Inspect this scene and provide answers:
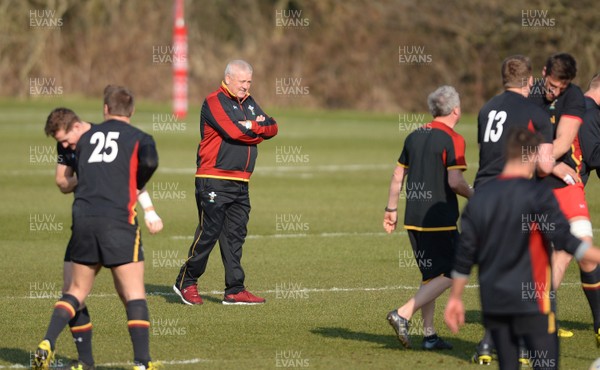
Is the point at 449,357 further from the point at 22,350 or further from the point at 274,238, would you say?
the point at 274,238

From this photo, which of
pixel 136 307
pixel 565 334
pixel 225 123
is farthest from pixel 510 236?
pixel 225 123

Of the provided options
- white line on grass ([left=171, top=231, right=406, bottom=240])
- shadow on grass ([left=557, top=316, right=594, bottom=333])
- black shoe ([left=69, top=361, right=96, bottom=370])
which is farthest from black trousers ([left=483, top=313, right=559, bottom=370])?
white line on grass ([left=171, top=231, right=406, bottom=240])

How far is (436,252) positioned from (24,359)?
3276 millimetres

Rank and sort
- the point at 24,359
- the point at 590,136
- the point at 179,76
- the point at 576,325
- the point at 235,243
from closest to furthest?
1. the point at 24,359
2. the point at 590,136
3. the point at 576,325
4. the point at 235,243
5. the point at 179,76

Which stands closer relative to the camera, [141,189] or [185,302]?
[141,189]

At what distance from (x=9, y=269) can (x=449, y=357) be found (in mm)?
6121

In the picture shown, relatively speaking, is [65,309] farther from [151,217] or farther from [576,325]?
[576,325]

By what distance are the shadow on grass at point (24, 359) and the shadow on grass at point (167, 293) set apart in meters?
2.41

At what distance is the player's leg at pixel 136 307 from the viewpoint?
7570 mm

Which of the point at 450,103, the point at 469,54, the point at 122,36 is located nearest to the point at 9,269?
the point at 450,103

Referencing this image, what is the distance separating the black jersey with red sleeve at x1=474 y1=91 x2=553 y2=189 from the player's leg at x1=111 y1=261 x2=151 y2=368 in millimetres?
2753

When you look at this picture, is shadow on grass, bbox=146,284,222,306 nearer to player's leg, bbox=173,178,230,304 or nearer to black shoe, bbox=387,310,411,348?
player's leg, bbox=173,178,230,304

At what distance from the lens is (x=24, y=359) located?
846 centimetres

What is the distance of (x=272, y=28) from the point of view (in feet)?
162
